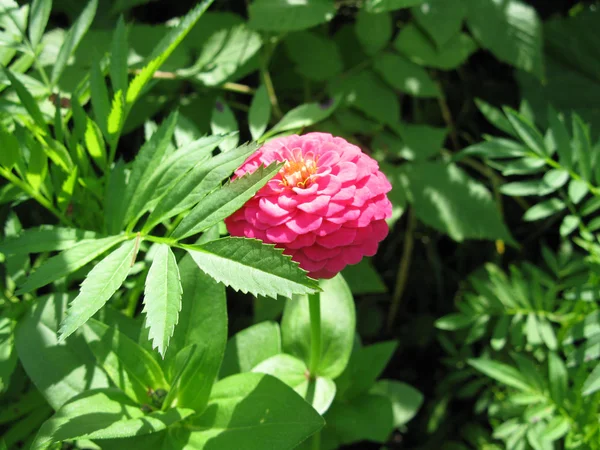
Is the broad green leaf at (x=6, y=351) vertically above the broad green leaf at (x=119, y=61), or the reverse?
the broad green leaf at (x=119, y=61)

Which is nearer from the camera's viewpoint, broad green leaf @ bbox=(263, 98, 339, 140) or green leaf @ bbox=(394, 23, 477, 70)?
broad green leaf @ bbox=(263, 98, 339, 140)

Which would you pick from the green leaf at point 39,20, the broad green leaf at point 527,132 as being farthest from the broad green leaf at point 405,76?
the green leaf at point 39,20

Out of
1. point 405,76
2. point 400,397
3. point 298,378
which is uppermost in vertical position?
point 405,76

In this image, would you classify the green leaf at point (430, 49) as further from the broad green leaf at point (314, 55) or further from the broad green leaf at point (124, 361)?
the broad green leaf at point (124, 361)

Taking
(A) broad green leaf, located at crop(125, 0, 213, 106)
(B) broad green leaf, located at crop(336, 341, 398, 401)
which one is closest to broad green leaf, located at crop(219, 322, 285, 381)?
(B) broad green leaf, located at crop(336, 341, 398, 401)

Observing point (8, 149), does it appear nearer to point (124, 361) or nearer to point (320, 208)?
point (124, 361)

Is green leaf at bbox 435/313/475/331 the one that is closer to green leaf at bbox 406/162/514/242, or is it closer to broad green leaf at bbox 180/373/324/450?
green leaf at bbox 406/162/514/242

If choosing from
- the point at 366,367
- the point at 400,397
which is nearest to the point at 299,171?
the point at 366,367
